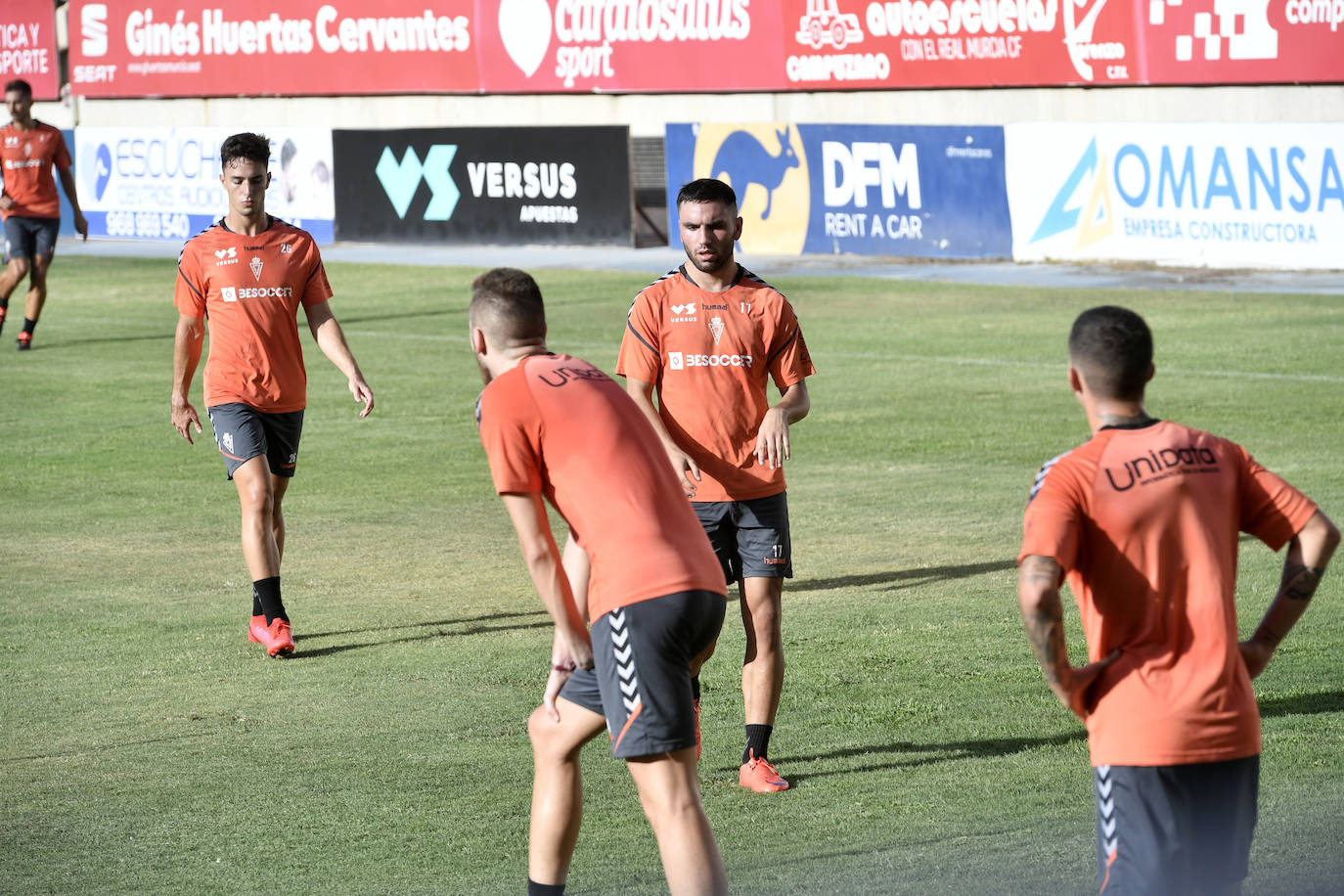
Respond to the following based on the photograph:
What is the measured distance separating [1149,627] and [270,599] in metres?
5.83

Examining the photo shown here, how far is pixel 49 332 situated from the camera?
76.4 feet

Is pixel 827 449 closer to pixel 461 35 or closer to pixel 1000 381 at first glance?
pixel 1000 381

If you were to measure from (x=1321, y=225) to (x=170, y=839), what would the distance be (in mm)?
21842

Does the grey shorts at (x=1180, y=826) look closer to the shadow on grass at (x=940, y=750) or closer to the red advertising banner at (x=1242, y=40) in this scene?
the shadow on grass at (x=940, y=750)

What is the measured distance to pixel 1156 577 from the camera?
13.6ft

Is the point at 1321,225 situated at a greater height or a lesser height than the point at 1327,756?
greater

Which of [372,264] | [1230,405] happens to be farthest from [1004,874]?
[372,264]

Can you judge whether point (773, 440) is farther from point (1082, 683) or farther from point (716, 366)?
point (1082, 683)

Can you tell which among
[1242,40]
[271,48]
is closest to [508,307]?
[1242,40]

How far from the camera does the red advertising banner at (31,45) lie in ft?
150

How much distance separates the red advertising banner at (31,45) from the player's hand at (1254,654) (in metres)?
45.8

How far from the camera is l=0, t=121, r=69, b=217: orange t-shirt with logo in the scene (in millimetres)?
21156

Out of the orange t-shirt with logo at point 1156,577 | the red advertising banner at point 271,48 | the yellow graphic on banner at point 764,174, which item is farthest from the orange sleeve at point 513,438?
the red advertising banner at point 271,48

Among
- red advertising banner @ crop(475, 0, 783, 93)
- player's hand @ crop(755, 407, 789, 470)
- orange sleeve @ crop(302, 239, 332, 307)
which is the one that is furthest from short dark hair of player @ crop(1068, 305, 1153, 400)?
red advertising banner @ crop(475, 0, 783, 93)
